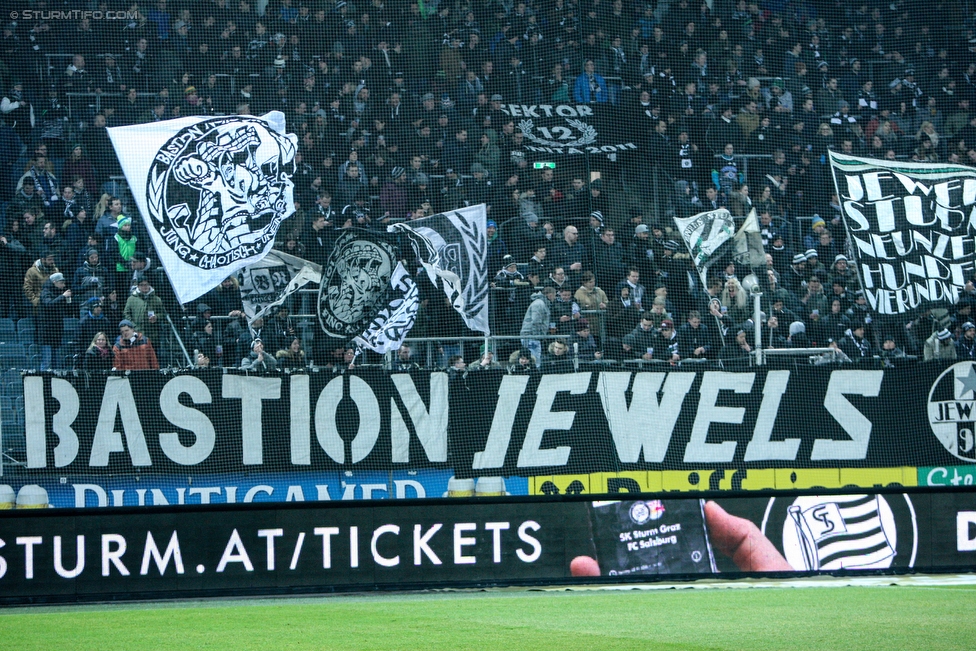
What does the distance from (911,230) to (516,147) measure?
3.86 m

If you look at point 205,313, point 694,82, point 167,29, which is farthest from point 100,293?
point 694,82

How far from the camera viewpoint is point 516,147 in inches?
477

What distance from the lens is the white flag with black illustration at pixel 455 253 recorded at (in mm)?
11180

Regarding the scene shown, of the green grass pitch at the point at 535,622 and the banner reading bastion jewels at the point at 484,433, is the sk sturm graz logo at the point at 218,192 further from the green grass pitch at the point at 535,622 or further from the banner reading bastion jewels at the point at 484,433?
the green grass pitch at the point at 535,622

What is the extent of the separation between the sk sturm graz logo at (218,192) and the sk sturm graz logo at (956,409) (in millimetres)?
6133

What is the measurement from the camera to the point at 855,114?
1253 centimetres

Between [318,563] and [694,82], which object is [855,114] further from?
[318,563]

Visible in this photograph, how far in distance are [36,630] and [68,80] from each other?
605 centimetres

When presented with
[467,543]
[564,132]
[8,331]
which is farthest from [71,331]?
[564,132]

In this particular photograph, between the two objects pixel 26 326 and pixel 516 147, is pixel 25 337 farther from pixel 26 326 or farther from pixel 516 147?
pixel 516 147

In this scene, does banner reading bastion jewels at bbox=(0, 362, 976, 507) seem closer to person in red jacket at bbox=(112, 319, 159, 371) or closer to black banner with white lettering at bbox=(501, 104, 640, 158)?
person in red jacket at bbox=(112, 319, 159, 371)

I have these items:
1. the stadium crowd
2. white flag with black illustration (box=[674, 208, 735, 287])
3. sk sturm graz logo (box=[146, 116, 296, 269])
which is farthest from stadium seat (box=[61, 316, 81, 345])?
white flag with black illustration (box=[674, 208, 735, 287])

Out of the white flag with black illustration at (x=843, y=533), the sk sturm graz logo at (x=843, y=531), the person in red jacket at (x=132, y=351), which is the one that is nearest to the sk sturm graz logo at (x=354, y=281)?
the person in red jacket at (x=132, y=351)

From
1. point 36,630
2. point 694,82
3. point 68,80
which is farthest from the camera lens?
point 694,82
